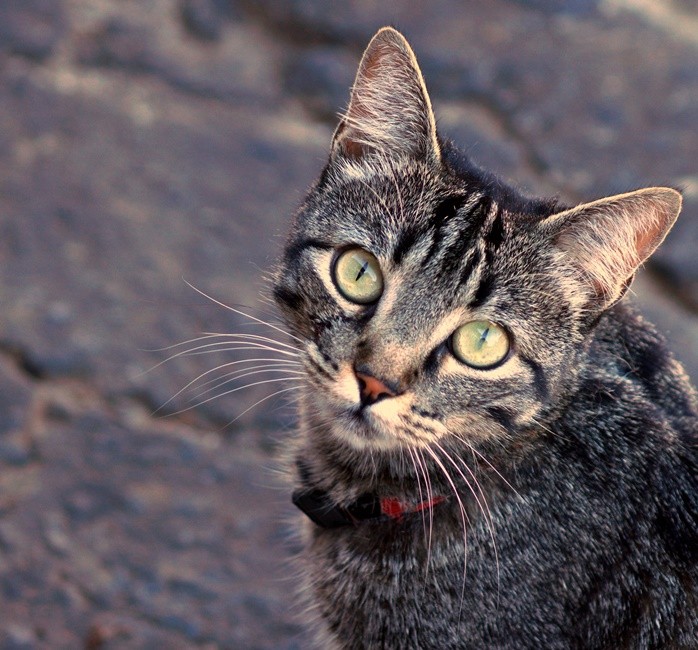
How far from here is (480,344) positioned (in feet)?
6.86

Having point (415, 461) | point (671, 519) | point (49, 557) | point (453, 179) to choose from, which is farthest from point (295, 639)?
point (453, 179)

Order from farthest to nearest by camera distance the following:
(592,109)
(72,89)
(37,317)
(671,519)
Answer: (592,109) < (72,89) < (37,317) < (671,519)

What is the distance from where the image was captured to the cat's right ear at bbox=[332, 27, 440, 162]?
7.14 ft

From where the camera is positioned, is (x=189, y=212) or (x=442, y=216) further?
(x=189, y=212)

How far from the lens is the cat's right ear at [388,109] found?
7.14 ft

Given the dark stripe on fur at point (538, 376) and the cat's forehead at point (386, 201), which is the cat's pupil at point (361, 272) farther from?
the dark stripe on fur at point (538, 376)

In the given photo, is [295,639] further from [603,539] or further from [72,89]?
[72,89]

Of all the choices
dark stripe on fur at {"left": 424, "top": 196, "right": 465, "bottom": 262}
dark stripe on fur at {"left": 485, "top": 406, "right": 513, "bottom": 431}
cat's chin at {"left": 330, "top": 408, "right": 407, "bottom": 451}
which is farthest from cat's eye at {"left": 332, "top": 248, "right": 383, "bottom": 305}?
dark stripe on fur at {"left": 485, "top": 406, "right": 513, "bottom": 431}

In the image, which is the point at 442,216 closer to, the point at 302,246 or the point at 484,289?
the point at 484,289

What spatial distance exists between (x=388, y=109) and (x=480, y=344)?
1.98 feet

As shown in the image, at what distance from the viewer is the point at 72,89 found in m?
4.12

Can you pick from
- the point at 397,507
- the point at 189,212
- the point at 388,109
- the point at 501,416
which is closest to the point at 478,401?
the point at 501,416

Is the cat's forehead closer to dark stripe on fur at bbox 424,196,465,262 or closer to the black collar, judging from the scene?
dark stripe on fur at bbox 424,196,465,262

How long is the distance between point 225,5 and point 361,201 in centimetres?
271
